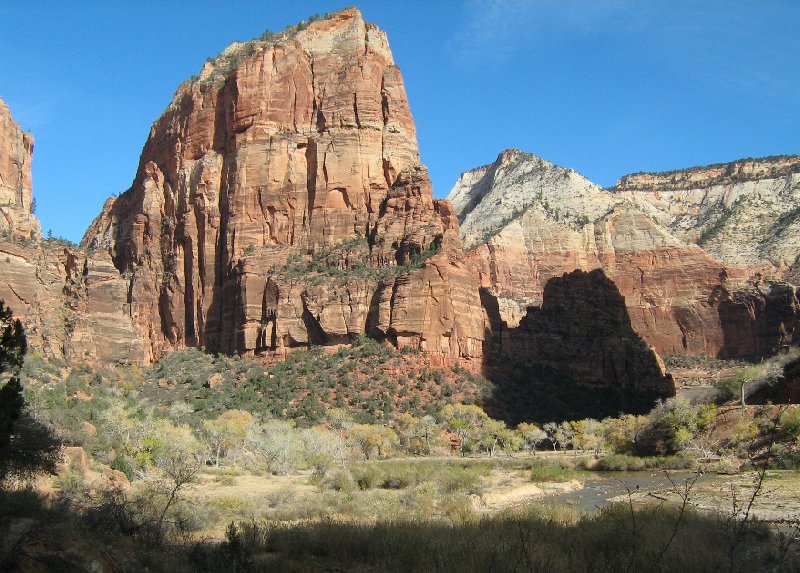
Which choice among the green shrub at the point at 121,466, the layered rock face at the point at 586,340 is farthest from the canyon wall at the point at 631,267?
the green shrub at the point at 121,466

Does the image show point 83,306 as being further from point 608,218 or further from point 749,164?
point 749,164

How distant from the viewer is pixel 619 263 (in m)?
136

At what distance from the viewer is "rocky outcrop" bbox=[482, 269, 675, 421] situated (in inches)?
3241

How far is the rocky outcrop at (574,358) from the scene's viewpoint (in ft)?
270

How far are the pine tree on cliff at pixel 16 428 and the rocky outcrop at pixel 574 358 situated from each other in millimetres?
58511

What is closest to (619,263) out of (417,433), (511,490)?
(417,433)

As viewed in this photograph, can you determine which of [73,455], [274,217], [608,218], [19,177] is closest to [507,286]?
[608,218]

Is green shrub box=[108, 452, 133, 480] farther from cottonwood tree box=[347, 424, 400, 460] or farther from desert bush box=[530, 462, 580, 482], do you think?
cottonwood tree box=[347, 424, 400, 460]

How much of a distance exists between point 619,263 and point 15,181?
94518 mm

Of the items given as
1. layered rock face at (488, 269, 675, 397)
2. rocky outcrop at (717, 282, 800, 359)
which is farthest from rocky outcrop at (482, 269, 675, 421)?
rocky outcrop at (717, 282, 800, 359)

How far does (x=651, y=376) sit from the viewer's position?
91.9 meters

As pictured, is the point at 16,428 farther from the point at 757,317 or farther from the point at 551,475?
the point at 757,317

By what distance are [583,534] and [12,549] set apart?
1094 centimetres

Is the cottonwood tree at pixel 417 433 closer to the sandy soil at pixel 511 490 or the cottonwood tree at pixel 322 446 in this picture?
the cottonwood tree at pixel 322 446
